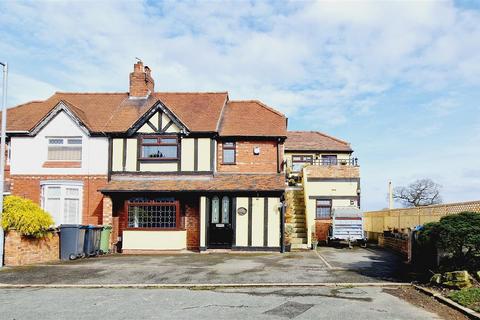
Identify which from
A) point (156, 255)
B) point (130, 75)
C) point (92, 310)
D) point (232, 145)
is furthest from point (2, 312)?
point (130, 75)

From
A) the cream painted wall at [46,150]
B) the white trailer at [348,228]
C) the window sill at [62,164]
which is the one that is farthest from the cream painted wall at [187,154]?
the white trailer at [348,228]

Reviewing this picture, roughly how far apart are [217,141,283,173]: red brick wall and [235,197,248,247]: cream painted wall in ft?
8.65

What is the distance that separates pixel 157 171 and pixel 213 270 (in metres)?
8.68

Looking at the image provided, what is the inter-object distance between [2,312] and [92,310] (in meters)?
1.74

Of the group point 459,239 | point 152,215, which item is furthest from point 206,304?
point 152,215

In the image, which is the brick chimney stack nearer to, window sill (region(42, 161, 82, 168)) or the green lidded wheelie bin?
window sill (region(42, 161, 82, 168))

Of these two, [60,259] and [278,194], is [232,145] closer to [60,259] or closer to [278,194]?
[278,194]

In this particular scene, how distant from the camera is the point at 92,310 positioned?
8.92 metres

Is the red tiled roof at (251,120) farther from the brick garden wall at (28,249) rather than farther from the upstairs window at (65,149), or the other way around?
the brick garden wall at (28,249)

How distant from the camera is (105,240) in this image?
789 inches

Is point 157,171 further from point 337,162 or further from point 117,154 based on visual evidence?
point 337,162

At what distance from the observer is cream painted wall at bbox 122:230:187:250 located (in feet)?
66.9

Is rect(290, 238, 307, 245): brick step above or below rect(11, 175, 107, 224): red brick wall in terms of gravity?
below

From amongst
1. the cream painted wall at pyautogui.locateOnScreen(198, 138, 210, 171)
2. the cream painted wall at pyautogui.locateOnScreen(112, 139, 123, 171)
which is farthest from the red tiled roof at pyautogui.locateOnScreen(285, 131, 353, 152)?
the cream painted wall at pyautogui.locateOnScreen(112, 139, 123, 171)
